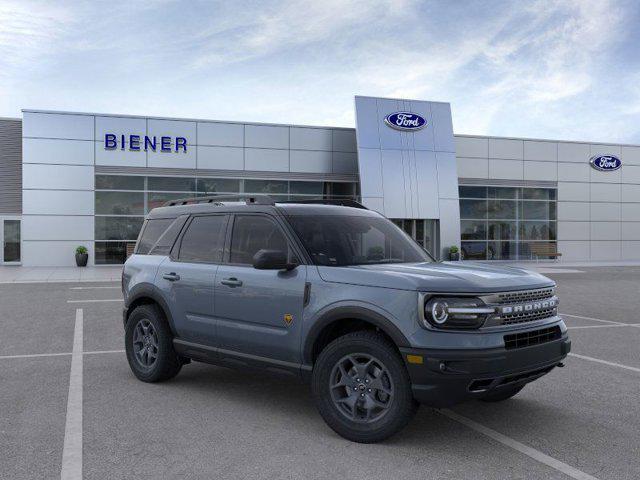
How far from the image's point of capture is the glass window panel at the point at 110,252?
27.2 metres

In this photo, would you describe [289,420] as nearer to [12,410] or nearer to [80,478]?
[80,478]

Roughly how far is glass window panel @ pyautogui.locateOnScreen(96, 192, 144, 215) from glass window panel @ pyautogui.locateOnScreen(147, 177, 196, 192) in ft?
2.30

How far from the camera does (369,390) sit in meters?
4.42

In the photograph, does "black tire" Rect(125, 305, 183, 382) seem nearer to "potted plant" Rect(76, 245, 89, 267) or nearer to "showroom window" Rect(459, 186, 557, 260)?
"potted plant" Rect(76, 245, 89, 267)

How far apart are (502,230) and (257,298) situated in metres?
29.6

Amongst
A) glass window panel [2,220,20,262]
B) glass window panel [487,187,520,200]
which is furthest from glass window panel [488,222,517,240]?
glass window panel [2,220,20,262]

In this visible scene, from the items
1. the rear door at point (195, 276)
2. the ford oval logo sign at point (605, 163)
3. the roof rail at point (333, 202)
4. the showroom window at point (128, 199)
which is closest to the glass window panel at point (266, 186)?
the showroom window at point (128, 199)

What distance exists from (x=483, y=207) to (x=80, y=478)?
99.6 ft

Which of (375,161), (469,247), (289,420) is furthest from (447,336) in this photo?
(469,247)

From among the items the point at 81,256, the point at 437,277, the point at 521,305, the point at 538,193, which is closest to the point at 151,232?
the point at 437,277

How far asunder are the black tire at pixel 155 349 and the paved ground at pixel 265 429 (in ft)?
0.51

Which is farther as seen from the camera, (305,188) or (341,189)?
(341,189)

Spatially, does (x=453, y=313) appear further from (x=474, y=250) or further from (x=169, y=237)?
(x=474, y=250)

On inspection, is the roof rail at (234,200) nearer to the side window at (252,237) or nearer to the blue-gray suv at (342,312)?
the blue-gray suv at (342,312)
